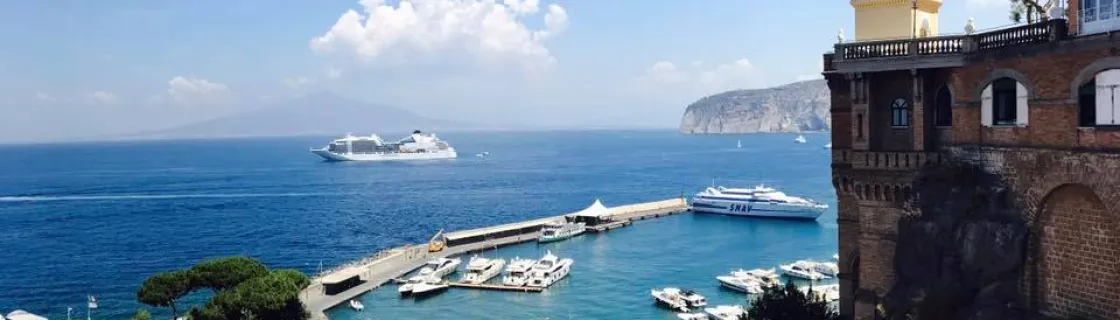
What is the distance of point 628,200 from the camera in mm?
132375

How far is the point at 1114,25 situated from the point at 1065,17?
204 centimetres

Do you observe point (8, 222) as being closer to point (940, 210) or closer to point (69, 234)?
point (69, 234)

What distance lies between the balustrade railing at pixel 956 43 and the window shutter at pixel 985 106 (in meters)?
1.17

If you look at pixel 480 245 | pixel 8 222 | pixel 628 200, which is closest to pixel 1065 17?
pixel 480 245

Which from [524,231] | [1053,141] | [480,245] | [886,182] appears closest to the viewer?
[1053,141]

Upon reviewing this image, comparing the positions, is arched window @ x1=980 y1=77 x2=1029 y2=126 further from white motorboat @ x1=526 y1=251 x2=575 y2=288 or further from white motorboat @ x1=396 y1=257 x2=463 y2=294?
white motorboat @ x1=396 y1=257 x2=463 y2=294

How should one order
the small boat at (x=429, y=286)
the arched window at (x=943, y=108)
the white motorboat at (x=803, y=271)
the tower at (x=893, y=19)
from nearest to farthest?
the arched window at (x=943, y=108) → the tower at (x=893, y=19) → the small boat at (x=429, y=286) → the white motorboat at (x=803, y=271)

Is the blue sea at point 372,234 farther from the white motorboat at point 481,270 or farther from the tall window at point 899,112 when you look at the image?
the tall window at point 899,112

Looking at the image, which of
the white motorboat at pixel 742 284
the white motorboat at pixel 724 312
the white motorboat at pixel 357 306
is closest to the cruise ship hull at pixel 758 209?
the white motorboat at pixel 742 284

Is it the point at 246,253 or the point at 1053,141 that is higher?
the point at 1053,141

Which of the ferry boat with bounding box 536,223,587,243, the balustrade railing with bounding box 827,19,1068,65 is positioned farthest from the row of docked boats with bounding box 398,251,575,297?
the balustrade railing with bounding box 827,19,1068,65

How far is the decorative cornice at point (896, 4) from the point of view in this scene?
29.3 meters

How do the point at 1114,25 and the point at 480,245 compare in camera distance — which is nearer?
the point at 1114,25

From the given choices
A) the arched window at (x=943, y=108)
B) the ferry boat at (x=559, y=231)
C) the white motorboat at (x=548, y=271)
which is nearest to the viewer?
the arched window at (x=943, y=108)
